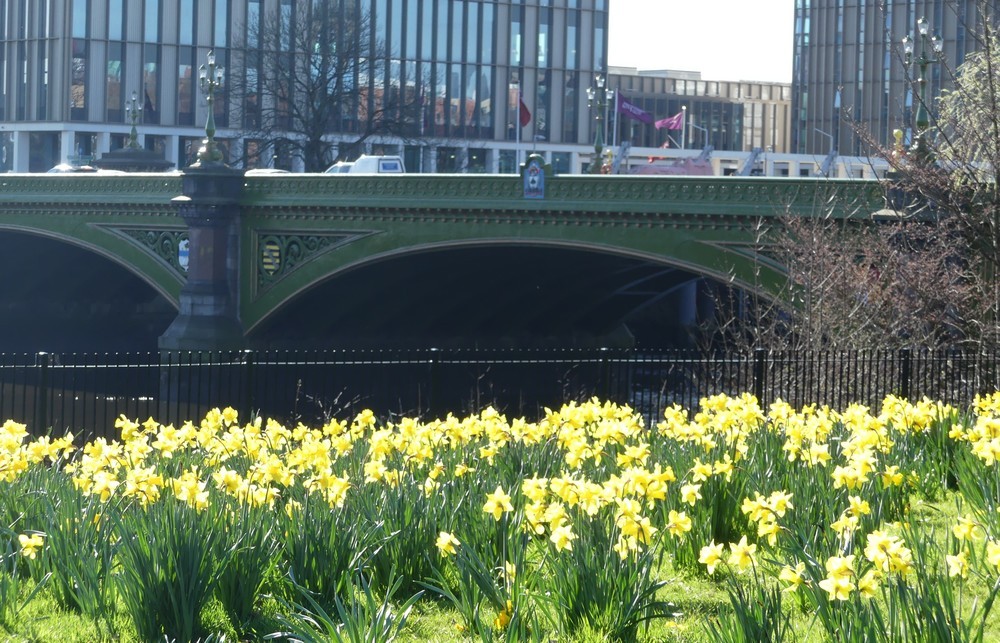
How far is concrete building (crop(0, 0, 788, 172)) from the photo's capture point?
235 ft

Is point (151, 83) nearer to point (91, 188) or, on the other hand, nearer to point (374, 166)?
point (374, 166)

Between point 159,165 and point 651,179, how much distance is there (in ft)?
123

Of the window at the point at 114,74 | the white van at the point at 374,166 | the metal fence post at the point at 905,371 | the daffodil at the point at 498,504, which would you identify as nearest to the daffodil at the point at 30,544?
the daffodil at the point at 498,504

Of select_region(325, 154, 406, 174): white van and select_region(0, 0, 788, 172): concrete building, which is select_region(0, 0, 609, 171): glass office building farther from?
select_region(325, 154, 406, 174): white van

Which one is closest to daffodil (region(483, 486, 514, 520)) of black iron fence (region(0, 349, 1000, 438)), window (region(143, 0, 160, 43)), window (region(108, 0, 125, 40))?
black iron fence (region(0, 349, 1000, 438))

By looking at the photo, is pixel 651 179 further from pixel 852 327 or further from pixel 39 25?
pixel 39 25

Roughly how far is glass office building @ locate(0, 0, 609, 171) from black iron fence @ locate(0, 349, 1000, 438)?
34334 millimetres

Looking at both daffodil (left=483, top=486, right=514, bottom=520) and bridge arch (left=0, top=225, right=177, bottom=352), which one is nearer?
daffodil (left=483, top=486, right=514, bottom=520)

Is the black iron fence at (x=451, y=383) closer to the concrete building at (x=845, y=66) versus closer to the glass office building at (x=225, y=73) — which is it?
the glass office building at (x=225, y=73)

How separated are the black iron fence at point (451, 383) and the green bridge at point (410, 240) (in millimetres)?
1812

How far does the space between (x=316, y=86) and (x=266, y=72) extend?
9.64 meters

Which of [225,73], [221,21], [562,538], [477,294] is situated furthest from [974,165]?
[221,21]

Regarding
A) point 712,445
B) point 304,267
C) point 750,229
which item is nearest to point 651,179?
point 750,229

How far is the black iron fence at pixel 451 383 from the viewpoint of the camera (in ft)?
55.7
